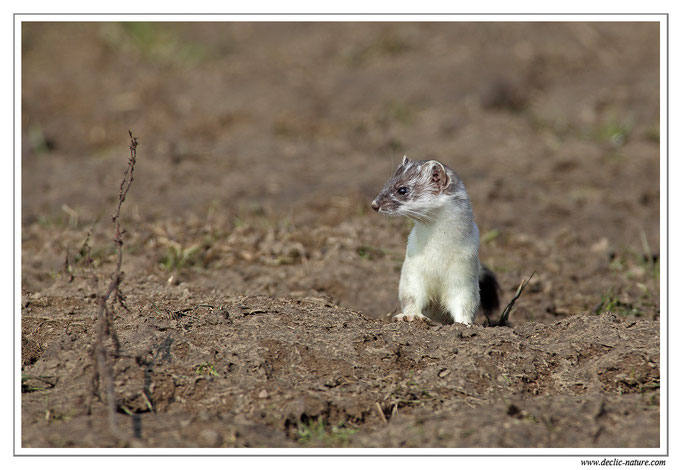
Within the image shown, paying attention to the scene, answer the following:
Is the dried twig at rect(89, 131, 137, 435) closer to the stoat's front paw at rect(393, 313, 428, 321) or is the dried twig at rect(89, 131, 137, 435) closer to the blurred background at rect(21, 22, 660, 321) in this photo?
the blurred background at rect(21, 22, 660, 321)

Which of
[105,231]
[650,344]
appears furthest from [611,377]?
[105,231]

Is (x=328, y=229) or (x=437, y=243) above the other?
(x=328, y=229)

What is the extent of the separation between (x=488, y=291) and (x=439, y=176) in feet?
3.18

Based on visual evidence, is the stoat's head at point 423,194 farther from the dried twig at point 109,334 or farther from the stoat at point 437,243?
the dried twig at point 109,334

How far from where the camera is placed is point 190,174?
845 centimetres

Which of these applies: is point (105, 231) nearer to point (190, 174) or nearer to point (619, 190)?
point (190, 174)

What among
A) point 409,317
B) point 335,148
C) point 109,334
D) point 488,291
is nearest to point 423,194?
point 409,317

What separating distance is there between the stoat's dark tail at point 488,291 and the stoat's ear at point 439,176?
2.32 feet

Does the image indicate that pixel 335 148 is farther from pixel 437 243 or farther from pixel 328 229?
pixel 437 243

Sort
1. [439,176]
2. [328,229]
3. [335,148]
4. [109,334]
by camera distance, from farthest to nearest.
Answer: [335,148], [328,229], [439,176], [109,334]

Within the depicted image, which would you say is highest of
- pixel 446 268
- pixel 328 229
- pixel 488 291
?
pixel 328 229

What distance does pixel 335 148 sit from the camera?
9258 mm

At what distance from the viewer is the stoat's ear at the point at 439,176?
486 centimetres

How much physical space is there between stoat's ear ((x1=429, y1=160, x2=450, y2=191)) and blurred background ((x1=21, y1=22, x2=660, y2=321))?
122 centimetres
